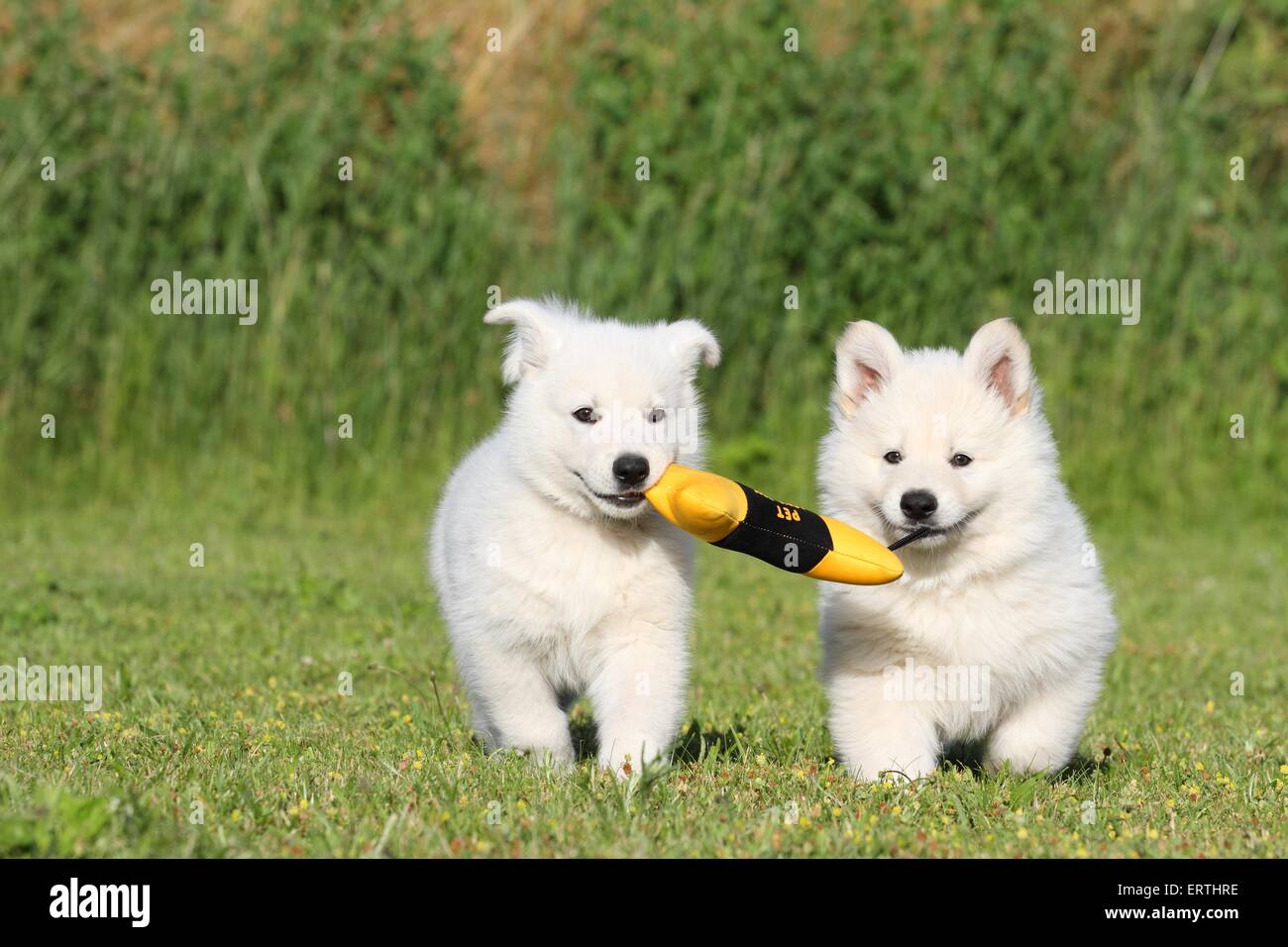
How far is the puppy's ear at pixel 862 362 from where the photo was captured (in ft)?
15.8

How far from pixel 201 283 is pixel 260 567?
9.59 ft

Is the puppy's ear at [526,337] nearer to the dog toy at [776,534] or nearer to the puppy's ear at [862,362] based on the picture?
the dog toy at [776,534]

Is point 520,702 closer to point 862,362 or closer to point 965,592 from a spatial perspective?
point 965,592

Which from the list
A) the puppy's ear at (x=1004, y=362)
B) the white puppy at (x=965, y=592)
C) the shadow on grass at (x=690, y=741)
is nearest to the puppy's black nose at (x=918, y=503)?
the white puppy at (x=965, y=592)

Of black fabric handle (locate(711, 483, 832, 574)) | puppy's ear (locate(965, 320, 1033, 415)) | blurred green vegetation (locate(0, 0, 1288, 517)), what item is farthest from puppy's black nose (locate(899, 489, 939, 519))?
blurred green vegetation (locate(0, 0, 1288, 517))

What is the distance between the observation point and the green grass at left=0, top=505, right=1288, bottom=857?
3797 mm

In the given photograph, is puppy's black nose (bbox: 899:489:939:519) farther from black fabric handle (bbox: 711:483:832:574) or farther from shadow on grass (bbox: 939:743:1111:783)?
shadow on grass (bbox: 939:743:1111:783)

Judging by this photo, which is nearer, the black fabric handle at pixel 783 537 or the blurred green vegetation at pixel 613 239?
the black fabric handle at pixel 783 537

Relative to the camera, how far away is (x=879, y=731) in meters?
4.58

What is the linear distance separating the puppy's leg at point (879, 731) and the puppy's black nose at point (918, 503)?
A: 511 mm

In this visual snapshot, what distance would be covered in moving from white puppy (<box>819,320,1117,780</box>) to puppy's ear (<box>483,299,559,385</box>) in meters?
0.95

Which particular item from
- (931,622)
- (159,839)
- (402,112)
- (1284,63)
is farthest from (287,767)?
(1284,63)

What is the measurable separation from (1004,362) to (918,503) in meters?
0.59

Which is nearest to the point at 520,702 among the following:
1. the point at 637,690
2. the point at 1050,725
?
the point at 637,690
